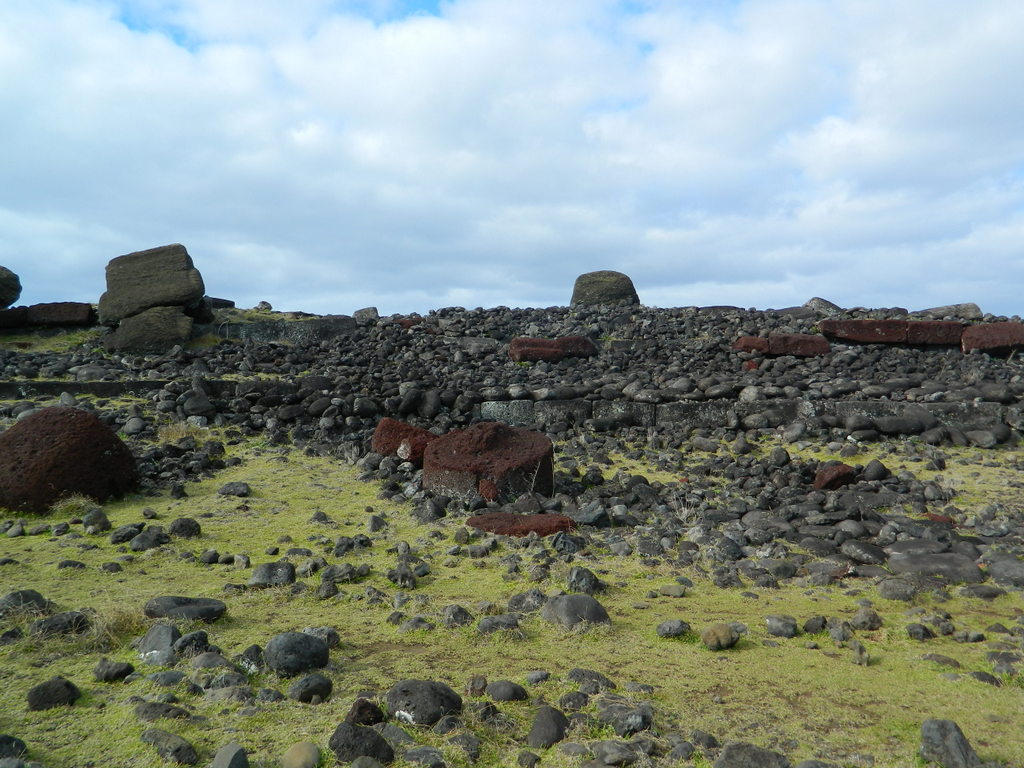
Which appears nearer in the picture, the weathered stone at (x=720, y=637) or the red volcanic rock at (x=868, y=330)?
the weathered stone at (x=720, y=637)

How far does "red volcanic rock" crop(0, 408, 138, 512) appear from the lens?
639 centimetres

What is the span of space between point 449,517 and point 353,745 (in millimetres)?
3691

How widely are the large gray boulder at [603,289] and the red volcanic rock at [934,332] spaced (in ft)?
19.8

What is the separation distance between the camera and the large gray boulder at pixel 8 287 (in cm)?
1512

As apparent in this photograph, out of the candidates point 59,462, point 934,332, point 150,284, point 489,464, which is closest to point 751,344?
point 934,332

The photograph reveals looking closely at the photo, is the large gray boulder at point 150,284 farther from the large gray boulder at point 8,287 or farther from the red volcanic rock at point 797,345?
the red volcanic rock at point 797,345

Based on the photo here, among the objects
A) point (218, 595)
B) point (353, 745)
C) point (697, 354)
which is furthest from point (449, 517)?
point (697, 354)

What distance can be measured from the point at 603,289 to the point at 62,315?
11222 mm

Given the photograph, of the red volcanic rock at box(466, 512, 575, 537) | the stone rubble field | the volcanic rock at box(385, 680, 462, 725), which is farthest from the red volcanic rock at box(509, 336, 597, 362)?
the volcanic rock at box(385, 680, 462, 725)

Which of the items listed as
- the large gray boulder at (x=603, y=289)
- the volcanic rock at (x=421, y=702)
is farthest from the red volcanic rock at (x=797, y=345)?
the volcanic rock at (x=421, y=702)

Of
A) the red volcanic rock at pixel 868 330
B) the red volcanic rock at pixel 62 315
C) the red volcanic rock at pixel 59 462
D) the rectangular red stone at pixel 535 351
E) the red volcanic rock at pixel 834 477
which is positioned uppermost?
the red volcanic rock at pixel 62 315

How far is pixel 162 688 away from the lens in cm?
315

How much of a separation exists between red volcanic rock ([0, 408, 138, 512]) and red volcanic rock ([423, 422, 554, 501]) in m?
2.80

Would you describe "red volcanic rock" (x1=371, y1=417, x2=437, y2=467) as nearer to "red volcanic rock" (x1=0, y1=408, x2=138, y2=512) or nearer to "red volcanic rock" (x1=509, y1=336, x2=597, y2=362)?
"red volcanic rock" (x1=0, y1=408, x2=138, y2=512)
